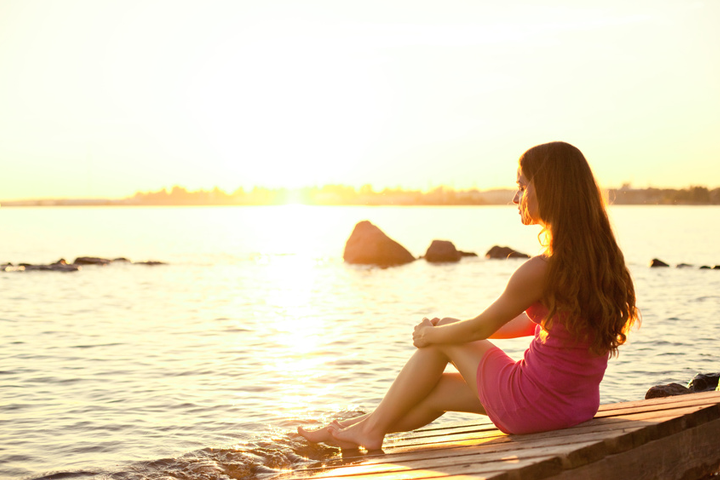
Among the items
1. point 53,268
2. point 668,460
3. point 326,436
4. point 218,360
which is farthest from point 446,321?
point 53,268

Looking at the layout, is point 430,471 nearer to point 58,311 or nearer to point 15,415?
point 15,415

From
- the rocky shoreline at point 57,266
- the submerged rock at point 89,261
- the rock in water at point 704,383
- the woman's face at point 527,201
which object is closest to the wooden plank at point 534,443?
the woman's face at point 527,201

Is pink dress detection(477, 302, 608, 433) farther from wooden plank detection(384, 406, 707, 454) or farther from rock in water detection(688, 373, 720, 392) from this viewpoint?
rock in water detection(688, 373, 720, 392)

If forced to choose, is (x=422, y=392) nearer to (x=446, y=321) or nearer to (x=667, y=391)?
(x=446, y=321)

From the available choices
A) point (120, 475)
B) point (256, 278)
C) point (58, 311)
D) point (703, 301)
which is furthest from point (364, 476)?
point (256, 278)

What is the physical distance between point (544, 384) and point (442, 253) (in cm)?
2803

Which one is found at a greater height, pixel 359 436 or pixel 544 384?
pixel 544 384

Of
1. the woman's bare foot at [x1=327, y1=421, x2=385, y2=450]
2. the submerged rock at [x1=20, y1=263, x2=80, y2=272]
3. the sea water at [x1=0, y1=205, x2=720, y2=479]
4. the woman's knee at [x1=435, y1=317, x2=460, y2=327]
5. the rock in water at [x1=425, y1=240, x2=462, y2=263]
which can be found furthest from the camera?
the rock in water at [x1=425, y1=240, x2=462, y2=263]

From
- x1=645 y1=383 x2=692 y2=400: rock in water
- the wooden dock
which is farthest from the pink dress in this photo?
x1=645 y1=383 x2=692 y2=400: rock in water

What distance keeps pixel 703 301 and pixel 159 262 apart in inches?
933

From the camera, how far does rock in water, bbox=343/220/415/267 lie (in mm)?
31078

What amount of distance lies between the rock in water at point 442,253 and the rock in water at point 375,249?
1.02 m

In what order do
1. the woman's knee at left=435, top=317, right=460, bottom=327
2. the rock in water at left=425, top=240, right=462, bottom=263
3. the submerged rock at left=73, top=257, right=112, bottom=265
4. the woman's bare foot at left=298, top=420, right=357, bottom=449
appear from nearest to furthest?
the woman's knee at left=435, top=317, right=460, bottom=327
the woman's bare foot at left=298, top=420, right=357, bottom=449
the submerged rock at left=73, top=257, right=112, bottom=265
the rock in water at left=425, top=240, right=462, bottom=263

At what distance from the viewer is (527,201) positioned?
400 centimetres
